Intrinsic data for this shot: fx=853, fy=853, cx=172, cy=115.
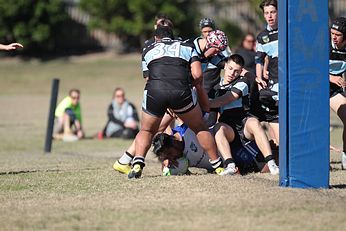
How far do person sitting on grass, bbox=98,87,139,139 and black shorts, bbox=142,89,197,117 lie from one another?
964cm

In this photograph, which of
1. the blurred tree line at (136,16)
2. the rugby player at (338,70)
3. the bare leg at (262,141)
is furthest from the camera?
the blurred tree line at (136,16)

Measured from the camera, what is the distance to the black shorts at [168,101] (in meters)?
9.51

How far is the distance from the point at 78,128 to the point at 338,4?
21689mm

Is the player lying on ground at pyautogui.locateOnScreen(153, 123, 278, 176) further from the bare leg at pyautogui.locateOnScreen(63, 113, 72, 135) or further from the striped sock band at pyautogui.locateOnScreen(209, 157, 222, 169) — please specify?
the bare leg at pyautogui.locateOnScreen(63, 113, 72, 135)

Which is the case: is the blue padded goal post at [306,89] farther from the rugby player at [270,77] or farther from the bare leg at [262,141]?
the rugby player at [270,77]

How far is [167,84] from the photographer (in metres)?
9.53

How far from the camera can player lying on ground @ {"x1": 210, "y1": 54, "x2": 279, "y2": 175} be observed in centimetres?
1039

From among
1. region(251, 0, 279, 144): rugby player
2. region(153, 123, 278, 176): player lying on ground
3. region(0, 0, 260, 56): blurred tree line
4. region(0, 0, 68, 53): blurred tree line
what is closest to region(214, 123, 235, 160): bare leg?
region(153, 123, 278, 176): player lying on ground

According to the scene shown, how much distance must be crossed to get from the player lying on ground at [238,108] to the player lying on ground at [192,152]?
0.15 meters

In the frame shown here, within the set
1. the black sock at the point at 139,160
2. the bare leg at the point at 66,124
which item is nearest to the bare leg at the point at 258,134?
the black sock at the point at 139,160

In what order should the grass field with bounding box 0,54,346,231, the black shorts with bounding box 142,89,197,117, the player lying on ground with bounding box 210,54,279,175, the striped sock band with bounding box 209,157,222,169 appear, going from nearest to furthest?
the grass field with bounding box 0,54,346,231 → the black shorts with bounding box 142,89,197,117 → the striped sock band with bounding box 209,157,222,169 → the player lying on ground with bounding box 210,54,279,175

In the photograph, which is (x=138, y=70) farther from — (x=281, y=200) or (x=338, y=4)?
(x=281, y=200)

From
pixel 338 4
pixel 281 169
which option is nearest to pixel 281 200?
pixel 281 169

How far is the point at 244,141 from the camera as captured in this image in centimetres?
1084
